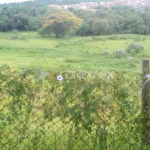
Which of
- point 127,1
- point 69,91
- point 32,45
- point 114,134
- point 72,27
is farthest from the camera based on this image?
point 127,1

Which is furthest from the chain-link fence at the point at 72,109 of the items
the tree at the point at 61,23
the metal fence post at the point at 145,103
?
the tree at the point at 61,23

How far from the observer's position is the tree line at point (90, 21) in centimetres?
3569

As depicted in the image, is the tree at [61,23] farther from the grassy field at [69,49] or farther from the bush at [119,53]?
the bush at [119,53]

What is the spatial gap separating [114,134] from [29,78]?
656 millimetres

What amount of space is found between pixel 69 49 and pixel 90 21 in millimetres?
7970

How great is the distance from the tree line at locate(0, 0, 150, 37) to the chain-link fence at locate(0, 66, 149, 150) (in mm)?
33237

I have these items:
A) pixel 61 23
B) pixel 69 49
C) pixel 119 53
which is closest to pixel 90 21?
pixel 61 23

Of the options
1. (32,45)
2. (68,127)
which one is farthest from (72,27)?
(68,127)

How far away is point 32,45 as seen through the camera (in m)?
32.7

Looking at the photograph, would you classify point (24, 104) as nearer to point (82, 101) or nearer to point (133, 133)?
point (82, 101)

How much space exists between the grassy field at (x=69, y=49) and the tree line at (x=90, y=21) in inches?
52.8

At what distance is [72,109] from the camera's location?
202cm

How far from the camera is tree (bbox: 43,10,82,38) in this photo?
1492 inches

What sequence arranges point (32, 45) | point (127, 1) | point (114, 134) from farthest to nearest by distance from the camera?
point (127, 1), point (32, 45), point (114, 134)
